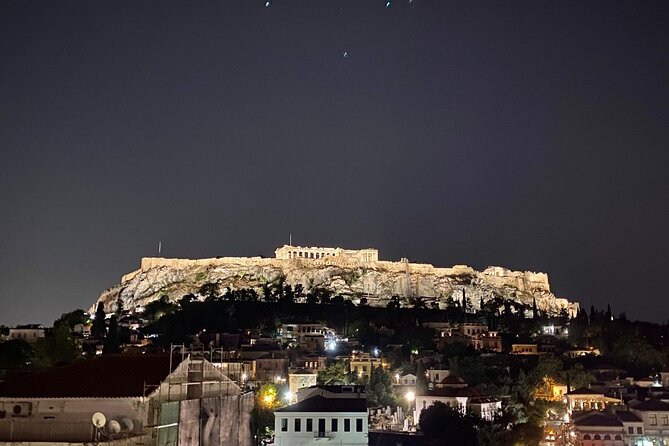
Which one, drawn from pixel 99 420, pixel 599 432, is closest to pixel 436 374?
pixel 599 432

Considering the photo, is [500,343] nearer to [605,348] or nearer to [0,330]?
[605,348]

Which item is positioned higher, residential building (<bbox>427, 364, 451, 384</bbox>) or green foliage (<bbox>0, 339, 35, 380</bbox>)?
green foliage (<bbox>0, 339, 35, 380</bbox>)

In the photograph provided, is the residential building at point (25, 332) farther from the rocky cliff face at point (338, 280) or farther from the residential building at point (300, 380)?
the rocky cliff face at point (338, 280)

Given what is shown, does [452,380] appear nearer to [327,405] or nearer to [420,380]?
[420,380]

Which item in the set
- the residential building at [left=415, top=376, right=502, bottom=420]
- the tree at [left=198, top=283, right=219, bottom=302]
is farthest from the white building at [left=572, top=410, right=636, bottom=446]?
the tree at [left=198, top=283, right=219, bottom=302]

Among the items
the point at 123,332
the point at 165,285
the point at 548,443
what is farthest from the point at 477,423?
the point at 165,285

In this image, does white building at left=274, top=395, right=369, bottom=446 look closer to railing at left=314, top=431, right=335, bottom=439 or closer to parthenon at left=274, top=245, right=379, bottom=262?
railing at left=314, top=431, right=335, bottom=439

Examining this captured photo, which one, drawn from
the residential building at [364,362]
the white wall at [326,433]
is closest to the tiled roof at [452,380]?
the residential building at [364,362]
